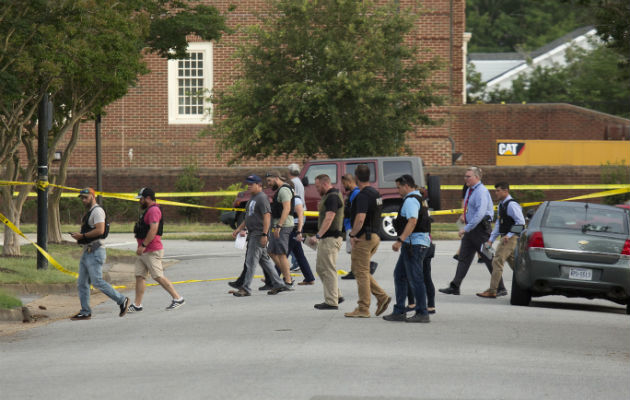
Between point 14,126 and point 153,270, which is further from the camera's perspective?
point 14,126

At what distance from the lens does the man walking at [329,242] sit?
42.1 feet

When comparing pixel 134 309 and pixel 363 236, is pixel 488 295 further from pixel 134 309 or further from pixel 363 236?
pixel 134 309

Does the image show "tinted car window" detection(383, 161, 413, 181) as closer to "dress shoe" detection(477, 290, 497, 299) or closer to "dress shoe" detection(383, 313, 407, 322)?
"dress shoe" detection(477, 290, 497, 299)

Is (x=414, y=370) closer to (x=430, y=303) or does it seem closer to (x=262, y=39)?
(x=430, y=303)

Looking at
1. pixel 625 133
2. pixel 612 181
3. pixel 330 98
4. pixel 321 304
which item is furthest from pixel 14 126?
pixel 625 133

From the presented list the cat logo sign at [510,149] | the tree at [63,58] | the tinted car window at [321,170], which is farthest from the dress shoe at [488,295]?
the cat logo sign at [510,149]

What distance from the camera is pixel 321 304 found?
13016 millimetres

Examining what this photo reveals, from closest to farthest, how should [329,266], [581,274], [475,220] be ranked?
[329,266], [581,274], [475,220]

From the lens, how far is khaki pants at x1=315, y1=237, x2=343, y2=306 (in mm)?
12844

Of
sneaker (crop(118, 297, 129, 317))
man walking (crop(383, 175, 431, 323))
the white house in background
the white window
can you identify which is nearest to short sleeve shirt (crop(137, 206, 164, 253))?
Answer: sneaker (crop(118, 297, 129, 317))

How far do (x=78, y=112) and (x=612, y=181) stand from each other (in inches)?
744

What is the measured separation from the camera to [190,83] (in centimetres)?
3884

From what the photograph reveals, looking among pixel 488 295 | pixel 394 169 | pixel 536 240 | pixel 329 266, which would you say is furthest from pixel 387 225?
pixel 329 266

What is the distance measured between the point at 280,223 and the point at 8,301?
3.80 metres
